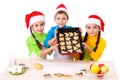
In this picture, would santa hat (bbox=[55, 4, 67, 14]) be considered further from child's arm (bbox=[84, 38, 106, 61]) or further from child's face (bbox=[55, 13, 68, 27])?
child's arm (bbox=[84, 38, 106, 61])

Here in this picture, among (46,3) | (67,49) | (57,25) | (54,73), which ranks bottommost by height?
(54,73)

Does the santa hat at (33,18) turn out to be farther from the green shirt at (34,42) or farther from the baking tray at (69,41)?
the baking tray at (69,41)

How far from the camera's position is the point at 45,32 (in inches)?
110

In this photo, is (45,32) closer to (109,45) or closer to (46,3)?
(46,3)

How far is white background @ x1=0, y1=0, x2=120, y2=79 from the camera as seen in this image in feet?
9.36

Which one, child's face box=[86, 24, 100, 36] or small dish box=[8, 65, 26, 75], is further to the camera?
child's face box=[86, 24, 100, 36]

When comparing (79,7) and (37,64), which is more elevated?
(79,7)

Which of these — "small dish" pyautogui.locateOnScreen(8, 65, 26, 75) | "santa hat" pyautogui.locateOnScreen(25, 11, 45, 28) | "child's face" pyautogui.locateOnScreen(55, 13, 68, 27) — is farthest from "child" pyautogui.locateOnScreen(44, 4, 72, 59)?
"small dish" pyautogui.locateOnScreen(8, 65, 26, 75)

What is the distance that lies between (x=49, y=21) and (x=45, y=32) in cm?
10

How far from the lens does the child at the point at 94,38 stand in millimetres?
2681

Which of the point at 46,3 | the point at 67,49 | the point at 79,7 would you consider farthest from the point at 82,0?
the point at 67,49

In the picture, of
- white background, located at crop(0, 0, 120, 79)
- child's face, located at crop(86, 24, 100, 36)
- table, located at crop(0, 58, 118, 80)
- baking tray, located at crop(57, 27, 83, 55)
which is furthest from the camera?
white background, located at crop(0, 0, 120, 79)

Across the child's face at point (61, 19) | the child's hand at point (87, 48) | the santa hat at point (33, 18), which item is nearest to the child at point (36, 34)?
the santa hat at point (33, 18)

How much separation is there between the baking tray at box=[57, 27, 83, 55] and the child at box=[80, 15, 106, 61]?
0.09 meters
